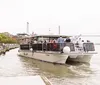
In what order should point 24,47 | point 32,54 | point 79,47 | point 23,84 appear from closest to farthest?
point 23,84, point 79,47, point 32,54, point 24,47

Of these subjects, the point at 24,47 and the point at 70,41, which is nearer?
the point at 70,41

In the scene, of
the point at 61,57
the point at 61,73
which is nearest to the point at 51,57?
the point at 61,57

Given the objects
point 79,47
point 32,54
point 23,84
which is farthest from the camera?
point 32,54

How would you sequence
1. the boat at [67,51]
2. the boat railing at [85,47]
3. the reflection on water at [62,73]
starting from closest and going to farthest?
1. the reflection on water at [62,73]
2. the boat at [67,51]
3. the boat railing at [85,47]

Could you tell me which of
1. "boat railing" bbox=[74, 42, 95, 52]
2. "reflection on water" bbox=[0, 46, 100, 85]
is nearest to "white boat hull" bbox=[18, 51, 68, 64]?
"reflection on water" bbox=[0, 46, 100, 85]

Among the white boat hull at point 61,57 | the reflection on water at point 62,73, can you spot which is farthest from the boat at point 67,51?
the reflection on water at point 62,73

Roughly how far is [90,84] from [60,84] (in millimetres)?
1454

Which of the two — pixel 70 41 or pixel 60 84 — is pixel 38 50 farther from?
pixel 60 84

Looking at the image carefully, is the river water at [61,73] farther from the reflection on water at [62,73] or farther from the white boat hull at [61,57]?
the white boat hull at [61,57]

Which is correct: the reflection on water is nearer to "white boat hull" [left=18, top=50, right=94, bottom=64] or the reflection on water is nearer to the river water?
the river water

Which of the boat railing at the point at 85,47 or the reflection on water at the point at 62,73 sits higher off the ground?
the boat railing at the point at 85,47

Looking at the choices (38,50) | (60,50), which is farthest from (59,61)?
(38,50)

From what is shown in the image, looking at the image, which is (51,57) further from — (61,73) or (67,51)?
(61,73)

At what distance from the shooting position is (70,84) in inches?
466
